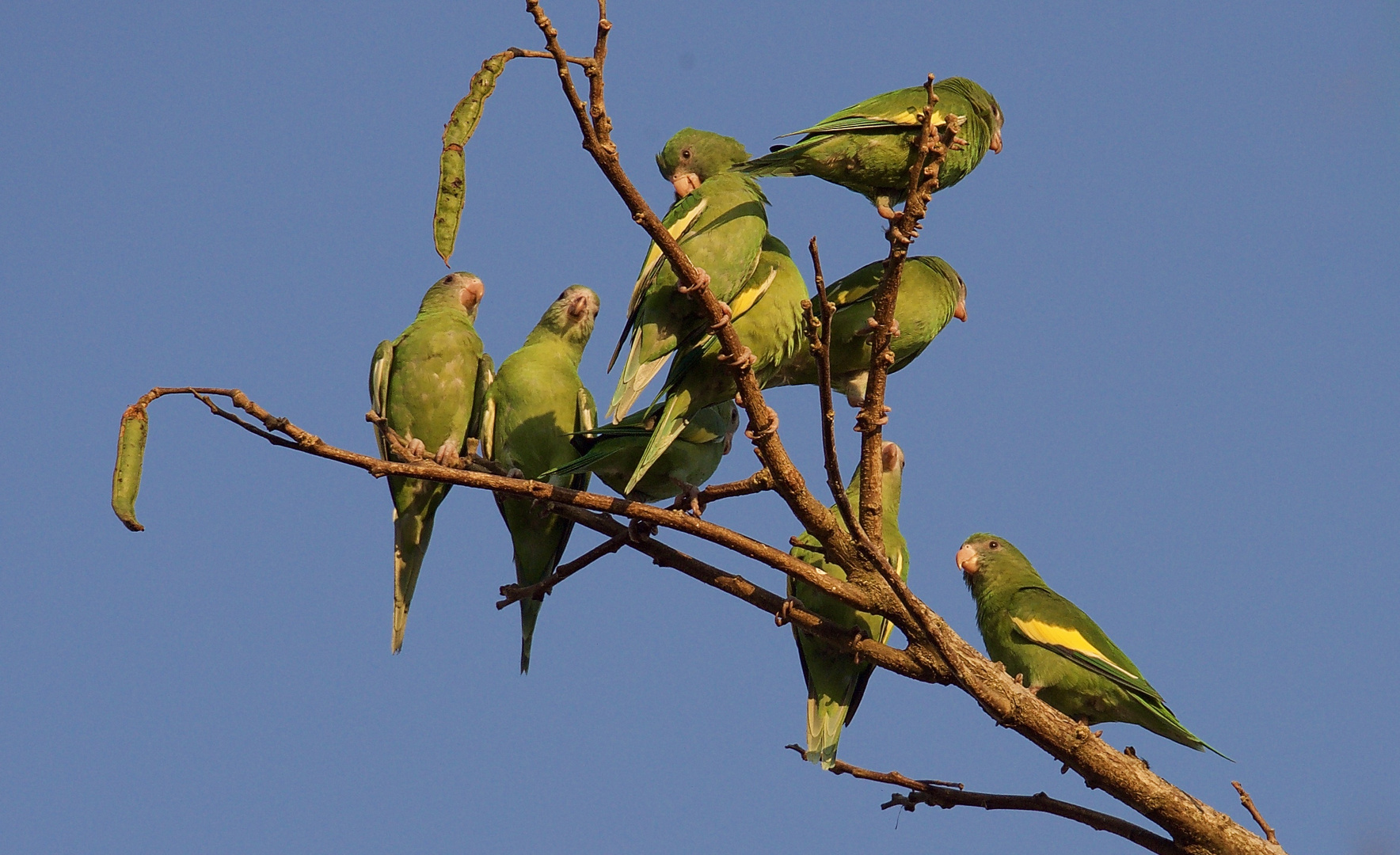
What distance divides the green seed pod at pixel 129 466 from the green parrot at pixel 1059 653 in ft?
14.2

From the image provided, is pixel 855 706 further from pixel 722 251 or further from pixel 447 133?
pixel 447 133

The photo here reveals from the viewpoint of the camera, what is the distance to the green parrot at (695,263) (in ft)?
15.4

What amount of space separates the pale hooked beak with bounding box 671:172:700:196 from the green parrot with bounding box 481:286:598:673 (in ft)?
3.91

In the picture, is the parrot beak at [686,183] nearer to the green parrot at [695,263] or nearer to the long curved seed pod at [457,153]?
the green parrot at [695,263]

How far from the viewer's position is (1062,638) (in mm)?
5973

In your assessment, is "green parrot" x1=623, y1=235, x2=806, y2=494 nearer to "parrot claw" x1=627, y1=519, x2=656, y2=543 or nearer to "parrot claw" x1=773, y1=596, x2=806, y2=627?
"parrot claw" x1=627, y1=519, x2=656, y2=543

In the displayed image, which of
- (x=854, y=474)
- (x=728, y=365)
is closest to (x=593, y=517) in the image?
(x=728, y=365)

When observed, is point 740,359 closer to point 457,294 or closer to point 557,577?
point 557,577

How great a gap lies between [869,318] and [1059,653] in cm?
198

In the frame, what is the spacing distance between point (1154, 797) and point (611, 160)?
122 inches

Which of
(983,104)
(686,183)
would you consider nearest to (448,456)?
(686,183)

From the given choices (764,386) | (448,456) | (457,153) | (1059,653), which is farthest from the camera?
(448,456)

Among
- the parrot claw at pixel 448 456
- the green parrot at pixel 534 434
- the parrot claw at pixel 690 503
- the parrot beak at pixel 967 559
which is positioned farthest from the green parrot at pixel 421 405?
the parrot beak at pixel 967 559

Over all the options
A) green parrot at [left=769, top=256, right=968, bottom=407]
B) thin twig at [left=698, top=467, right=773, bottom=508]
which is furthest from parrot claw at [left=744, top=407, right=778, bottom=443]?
green parrot at [left=769, top=256, right=968, bottom=407]
